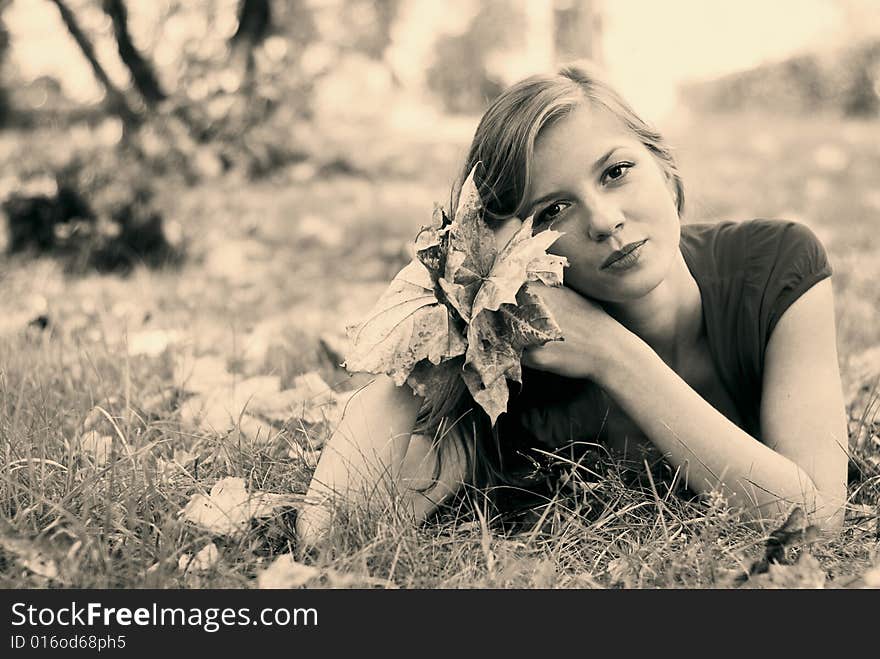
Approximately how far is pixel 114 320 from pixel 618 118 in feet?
7.13

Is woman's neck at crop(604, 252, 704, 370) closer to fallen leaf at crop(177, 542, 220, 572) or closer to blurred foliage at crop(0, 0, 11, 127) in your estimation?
fallen leaf at crop(177, 542, 220, 572)

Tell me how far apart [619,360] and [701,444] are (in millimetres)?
239

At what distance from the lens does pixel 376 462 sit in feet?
6.82

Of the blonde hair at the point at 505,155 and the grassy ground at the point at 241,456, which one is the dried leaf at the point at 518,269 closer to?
the blonde hair at the point at 505,155

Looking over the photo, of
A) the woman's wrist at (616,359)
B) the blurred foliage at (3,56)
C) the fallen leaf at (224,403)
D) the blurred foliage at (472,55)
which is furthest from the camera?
the blurred foliage at (472,55)

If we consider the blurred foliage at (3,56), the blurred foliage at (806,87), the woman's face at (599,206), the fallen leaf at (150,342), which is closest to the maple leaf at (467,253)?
the woman's face at (599,206)

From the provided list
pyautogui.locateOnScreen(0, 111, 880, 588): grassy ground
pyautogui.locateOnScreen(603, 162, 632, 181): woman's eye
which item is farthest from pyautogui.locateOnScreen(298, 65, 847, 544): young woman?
pyautogui.locateOnScreen(0, 111, 880, 588): grassy ground

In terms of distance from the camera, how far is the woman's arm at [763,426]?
1.99 m

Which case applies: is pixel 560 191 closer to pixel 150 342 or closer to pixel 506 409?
pixel 506 409

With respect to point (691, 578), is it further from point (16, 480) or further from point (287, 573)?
point (16, 480)

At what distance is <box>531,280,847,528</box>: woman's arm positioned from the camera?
1.99 m

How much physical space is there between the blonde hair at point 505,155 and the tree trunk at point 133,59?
11.3ft

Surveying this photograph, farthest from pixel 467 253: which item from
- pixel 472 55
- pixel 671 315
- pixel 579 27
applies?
pixel 472 55
